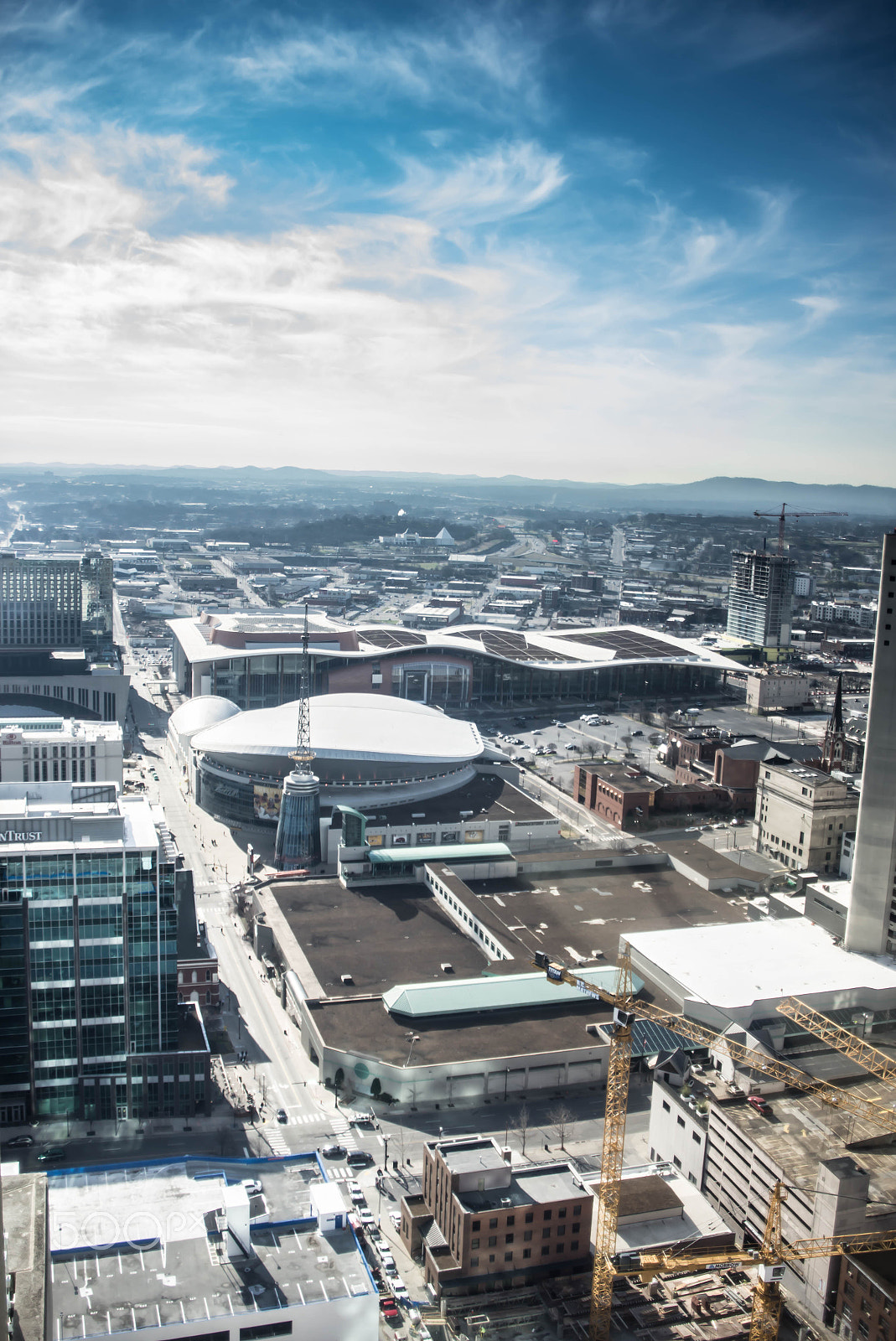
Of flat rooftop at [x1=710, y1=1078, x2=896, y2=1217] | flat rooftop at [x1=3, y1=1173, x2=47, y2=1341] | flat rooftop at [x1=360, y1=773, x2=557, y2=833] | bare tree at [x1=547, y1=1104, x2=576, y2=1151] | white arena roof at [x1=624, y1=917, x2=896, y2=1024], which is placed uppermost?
flat rooftop at [x1=3, y1=1173, x2=47, y2=1341]

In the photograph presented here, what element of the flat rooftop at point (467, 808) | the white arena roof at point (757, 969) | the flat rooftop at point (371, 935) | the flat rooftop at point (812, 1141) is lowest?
the flat rooftop at point (371, 935)

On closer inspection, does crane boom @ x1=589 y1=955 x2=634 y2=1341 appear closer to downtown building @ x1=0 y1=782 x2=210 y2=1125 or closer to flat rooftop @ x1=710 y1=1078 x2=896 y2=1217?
flat rooftop @ x1=710 y1=1078 x2=896 y2=1217

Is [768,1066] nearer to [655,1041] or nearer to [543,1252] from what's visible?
[655,1041]

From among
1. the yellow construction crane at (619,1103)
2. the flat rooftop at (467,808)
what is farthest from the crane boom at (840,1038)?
the flat rooftop at (467,808)

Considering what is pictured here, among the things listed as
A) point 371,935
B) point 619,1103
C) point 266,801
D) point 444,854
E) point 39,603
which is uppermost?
point 39,603

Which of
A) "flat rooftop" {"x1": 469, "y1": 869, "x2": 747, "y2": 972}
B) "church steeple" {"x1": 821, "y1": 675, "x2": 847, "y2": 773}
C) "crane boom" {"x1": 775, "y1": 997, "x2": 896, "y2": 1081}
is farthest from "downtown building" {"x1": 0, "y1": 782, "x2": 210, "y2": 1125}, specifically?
"church steeple" {"x1": 821, "y1": 675, "x2": 847, "y2": 773}

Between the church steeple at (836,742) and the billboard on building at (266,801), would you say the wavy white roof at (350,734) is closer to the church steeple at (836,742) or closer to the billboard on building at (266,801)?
the billboard on building at (266,801)

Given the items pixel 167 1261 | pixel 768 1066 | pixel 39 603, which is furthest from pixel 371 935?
pixel 39 603
